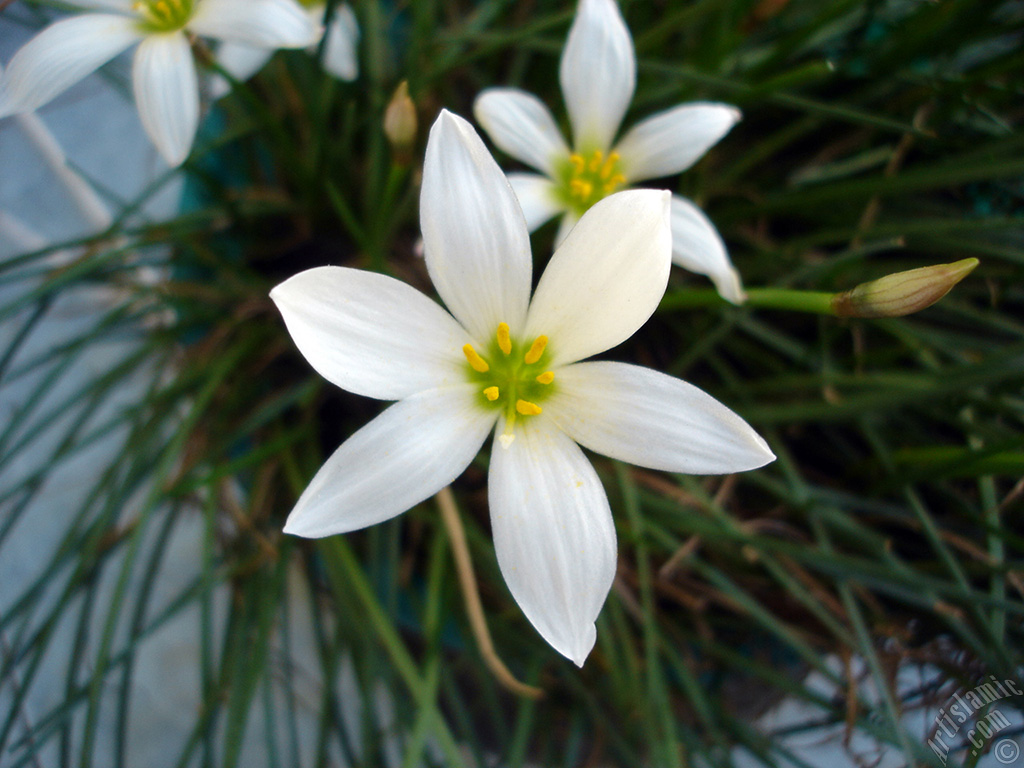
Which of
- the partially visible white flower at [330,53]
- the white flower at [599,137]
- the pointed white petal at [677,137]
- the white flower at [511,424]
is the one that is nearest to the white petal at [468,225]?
the white flower at [511,424]

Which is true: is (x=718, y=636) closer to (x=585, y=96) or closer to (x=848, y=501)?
(x=848, y=501)

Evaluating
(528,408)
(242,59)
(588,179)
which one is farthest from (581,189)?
(242,59)

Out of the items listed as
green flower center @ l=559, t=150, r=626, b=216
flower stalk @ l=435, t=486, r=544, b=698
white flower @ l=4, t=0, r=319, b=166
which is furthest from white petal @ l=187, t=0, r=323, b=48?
flower stalk @ l=435, t=486, r=544, b=698

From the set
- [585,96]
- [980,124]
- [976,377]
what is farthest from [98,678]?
[980,124]

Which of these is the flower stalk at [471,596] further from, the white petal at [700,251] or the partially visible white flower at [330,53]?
the partially visible white flower at [330,53]

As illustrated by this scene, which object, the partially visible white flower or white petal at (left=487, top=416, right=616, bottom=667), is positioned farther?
the partially visible white flower

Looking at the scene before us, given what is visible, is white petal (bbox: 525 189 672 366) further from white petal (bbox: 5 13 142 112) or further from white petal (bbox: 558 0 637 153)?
white petal (bbox: 5 13 142 112)
